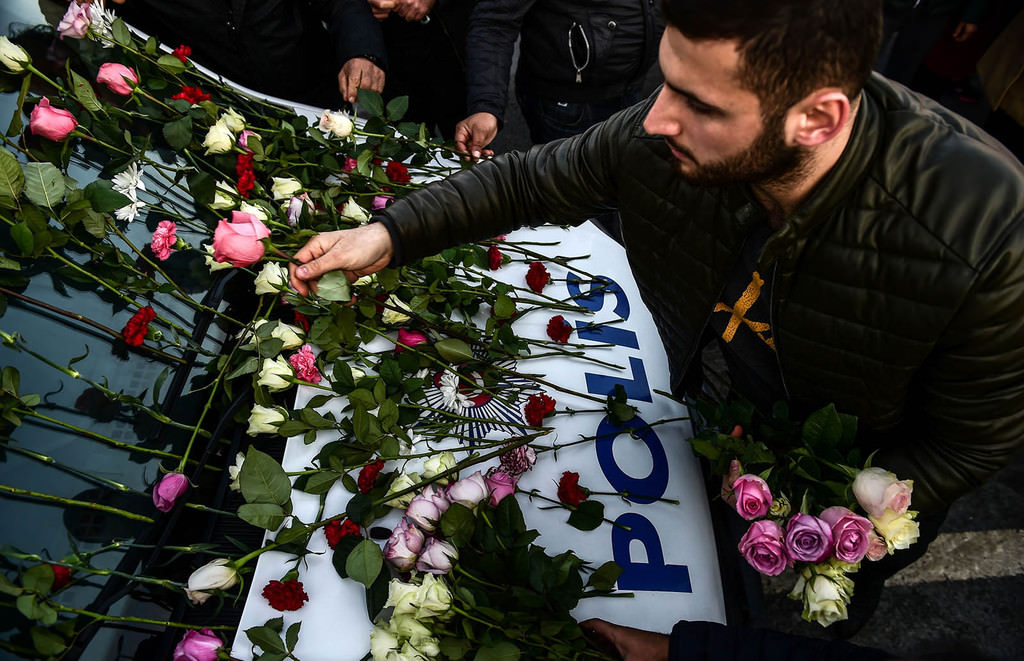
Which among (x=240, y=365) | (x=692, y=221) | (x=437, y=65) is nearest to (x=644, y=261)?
(x=692, y=221)

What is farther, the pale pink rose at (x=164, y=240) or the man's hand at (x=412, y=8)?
the man's hand at (x=412, y=8)

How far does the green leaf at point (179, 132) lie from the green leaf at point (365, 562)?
118cm

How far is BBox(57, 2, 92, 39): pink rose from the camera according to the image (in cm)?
186

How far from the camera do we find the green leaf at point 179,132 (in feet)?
6.00

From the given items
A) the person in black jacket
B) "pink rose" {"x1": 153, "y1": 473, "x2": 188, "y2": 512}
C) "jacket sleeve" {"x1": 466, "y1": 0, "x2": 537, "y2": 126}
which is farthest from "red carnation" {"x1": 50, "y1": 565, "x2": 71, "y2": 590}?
"jacket sleeve" {"x1": 466, "y1": 0, "x2": 537, "y2": 126}

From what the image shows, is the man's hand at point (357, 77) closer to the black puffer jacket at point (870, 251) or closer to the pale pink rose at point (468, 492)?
the black puffer jacket at point (870, 251)

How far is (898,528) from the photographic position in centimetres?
121

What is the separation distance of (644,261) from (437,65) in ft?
5.50

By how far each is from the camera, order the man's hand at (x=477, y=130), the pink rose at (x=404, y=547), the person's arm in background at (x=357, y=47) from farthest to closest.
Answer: the person's arm in background at (x=357, y=47), the man's hand at (x=477, y=130), the pink rose at (x=404, y=547)

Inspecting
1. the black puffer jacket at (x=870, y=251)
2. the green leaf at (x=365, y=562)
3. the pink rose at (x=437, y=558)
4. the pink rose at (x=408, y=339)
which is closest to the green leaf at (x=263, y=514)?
the green leaf at (x=365, y=562)

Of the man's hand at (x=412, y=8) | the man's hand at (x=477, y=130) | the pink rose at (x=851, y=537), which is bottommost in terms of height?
the man's hand at (x=477, y=130)

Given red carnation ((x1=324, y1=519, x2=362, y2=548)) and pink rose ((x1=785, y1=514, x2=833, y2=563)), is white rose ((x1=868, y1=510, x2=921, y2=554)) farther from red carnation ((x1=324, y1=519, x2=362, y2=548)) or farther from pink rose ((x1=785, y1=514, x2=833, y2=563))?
red carnation ((x1=324, y1=519, x2=362, y2=548))

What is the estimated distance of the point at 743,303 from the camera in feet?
5.17

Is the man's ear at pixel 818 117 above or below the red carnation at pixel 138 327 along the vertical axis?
above
